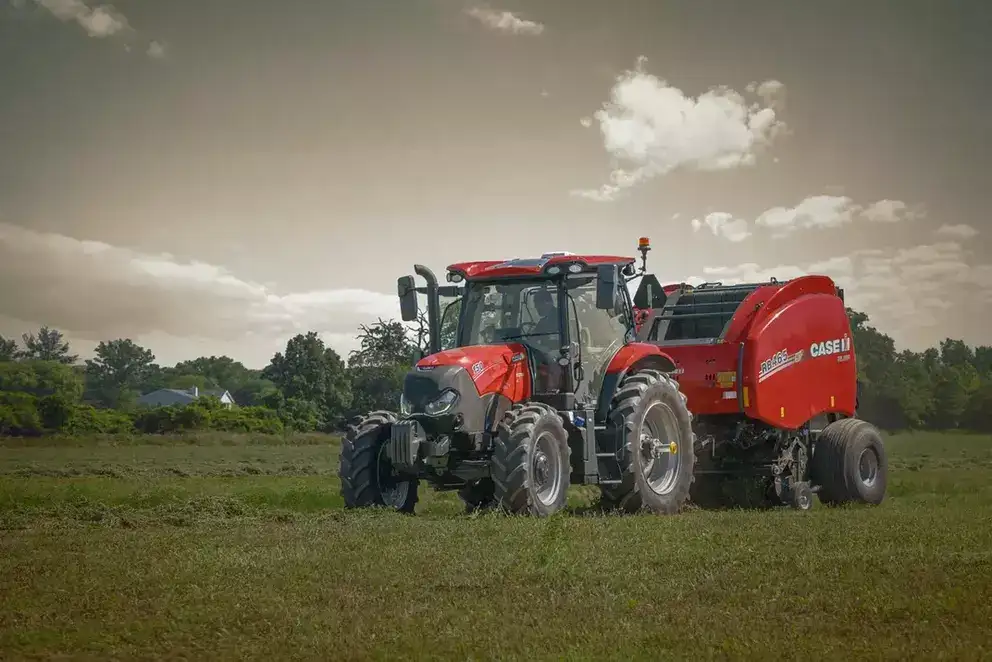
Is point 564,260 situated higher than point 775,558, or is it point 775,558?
point 564,260

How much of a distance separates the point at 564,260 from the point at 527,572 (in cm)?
617

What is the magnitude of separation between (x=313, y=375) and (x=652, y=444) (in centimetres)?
6230

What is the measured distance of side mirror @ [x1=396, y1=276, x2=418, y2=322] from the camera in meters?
15.1

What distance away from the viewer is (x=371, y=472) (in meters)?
14.9

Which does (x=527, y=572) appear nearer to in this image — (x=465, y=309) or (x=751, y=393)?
(x=465, y=309)

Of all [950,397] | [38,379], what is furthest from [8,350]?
[950,397]

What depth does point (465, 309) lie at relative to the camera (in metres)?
15.6

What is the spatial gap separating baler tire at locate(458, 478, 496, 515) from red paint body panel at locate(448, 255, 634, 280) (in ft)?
8.63

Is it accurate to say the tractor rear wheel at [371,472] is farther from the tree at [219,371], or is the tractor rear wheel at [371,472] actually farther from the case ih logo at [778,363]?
the tree at [219,371]

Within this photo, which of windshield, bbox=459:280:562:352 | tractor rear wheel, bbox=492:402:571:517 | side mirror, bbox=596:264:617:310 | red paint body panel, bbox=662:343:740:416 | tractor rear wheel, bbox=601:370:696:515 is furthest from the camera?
red paint body panel, bbox=662:343:740:416

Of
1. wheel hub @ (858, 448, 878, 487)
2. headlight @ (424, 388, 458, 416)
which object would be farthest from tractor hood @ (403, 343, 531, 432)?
wheel hub @ (858, 448, 878, 487)

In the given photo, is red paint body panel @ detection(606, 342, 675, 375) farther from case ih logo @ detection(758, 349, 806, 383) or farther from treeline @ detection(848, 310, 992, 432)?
treeline @ detection(848, 310, 992, 432)

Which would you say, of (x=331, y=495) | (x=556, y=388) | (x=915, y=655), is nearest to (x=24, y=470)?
(x=331, y=495)

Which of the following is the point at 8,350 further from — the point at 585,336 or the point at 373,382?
the point at 585,336
